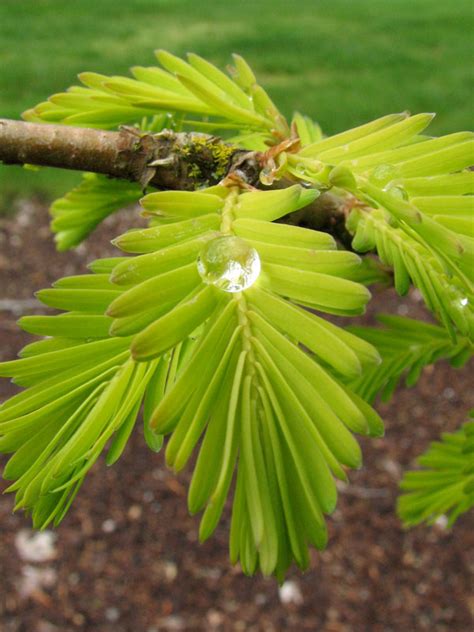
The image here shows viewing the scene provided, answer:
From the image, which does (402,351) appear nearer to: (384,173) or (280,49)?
(384,173)

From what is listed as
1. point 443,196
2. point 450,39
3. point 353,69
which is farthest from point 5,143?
point 450,39

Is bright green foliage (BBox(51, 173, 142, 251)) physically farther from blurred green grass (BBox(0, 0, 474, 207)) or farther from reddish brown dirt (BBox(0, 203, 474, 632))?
blurred green grass (BBox(0, 0, 474, 207))

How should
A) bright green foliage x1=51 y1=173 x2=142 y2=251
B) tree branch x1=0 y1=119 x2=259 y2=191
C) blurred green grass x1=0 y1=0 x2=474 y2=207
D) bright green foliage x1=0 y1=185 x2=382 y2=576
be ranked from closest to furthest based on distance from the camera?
bright green foliage x1=0 y1=185 x2=382 y2=576 < tree branch x1=0 y1=119 x2=259 y2=191 < bright green foliage x1=51 y1=173 x2=142 y2=251 < blurred green grass x1=0 y1=0 x2=474 y2=207

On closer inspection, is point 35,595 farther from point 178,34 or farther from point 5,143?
point 178,34

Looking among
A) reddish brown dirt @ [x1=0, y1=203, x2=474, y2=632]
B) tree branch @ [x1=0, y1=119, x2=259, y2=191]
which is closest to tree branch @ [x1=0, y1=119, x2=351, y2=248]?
tree branch @ [x1=0, y1=119, x2=259, y2=191]

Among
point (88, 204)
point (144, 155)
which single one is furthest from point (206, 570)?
point (144, 155)

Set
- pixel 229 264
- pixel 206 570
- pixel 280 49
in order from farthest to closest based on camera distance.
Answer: pixel 280 49, pixel 206 570, pixel 229 264
